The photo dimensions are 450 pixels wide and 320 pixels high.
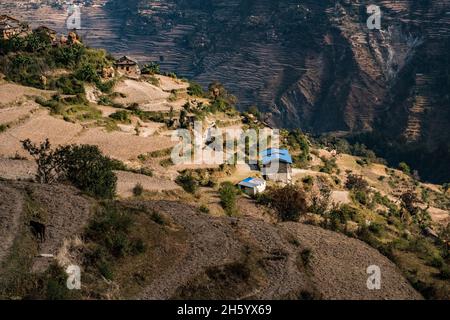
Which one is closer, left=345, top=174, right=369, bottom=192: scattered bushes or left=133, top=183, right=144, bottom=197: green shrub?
left=133, top=183, right=144, bottom=197: green shrub

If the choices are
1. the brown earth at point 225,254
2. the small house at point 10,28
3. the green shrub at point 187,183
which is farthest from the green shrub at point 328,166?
the brown earth at point 225,254

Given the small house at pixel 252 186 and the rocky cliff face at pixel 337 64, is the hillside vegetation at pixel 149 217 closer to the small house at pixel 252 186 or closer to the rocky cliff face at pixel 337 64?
the small house at pixel 252 186

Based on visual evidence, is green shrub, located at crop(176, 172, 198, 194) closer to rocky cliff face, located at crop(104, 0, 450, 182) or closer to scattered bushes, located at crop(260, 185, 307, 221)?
scattered bushes, located at crop(260, 185, 307, 221)

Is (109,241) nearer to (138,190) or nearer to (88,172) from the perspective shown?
(88,172)

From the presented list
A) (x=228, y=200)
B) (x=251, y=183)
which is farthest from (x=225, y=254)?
(x=251, y=183)

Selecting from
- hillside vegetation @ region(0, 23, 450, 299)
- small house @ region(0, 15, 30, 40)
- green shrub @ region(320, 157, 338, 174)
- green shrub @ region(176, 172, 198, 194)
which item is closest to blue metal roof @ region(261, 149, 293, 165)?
hillside vegetation @ region(0, 23, 450, 299)

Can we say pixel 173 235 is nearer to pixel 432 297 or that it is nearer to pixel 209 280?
pixel 209 280
